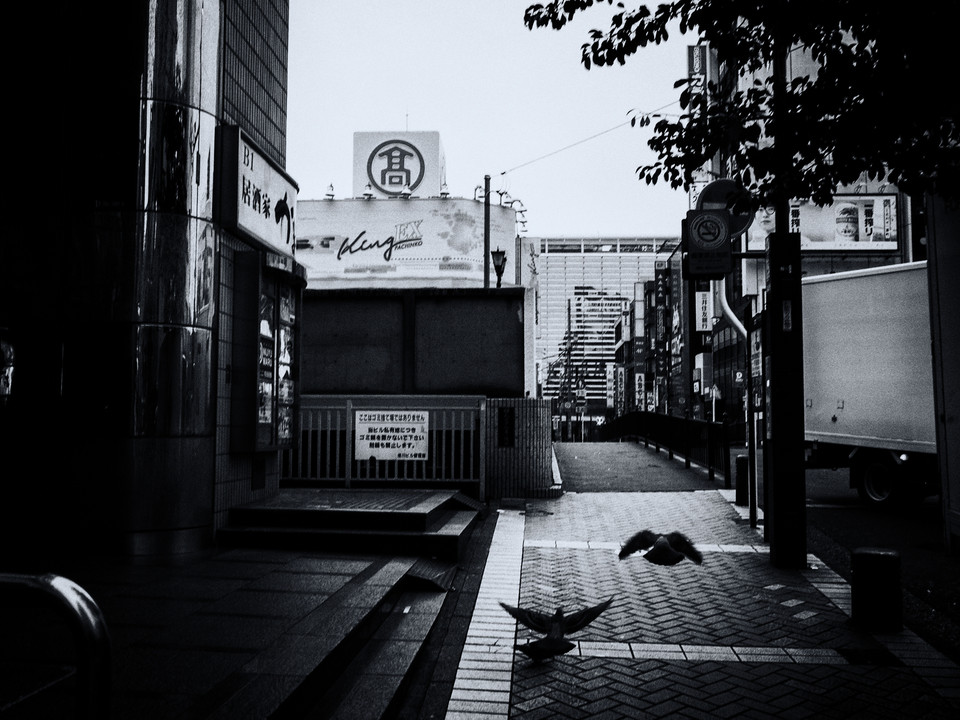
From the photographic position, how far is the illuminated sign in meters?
8.19

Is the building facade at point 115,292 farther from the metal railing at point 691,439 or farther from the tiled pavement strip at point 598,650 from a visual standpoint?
the metal railing at point 691,439

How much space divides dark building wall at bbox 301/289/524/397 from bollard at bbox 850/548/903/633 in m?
9.13

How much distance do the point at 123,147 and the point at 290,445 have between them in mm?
3901

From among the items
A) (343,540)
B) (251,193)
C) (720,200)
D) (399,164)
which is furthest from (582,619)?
(399,164)

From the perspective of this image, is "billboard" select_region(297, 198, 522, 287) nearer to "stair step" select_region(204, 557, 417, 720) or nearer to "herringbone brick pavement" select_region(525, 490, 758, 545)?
"herringbone brick pavement" select_region(525, 490, 758, 545)

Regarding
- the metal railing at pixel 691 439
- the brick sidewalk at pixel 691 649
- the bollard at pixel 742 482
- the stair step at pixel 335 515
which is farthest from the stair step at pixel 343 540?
the metal railing at pixel 691 439

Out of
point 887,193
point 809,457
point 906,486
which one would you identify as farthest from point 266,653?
point 887,193

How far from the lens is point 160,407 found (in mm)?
7477

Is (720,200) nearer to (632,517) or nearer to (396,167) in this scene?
(632,517)

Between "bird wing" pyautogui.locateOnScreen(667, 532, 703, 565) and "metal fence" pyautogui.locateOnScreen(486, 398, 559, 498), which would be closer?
"bird wing" pyautogui.locateOnScreen(667, 532, 703, 565)

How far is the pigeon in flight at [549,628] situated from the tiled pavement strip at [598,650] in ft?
0.47

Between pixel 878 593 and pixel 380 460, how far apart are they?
777 centimetres

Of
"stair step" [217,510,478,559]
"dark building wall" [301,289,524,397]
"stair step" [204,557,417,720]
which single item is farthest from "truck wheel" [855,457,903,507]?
"stair step" [204,557,417,720]

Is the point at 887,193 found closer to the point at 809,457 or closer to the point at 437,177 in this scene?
the point at 437,177
